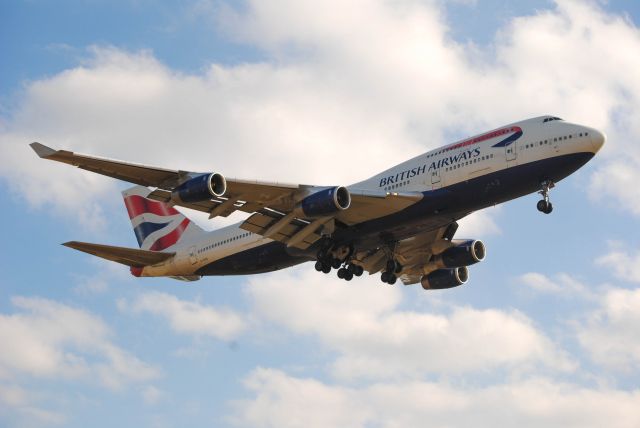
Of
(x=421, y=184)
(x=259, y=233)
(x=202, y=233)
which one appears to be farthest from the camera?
(x=202, y=233)

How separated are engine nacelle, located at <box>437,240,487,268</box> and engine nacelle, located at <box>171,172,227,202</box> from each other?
15.5 m

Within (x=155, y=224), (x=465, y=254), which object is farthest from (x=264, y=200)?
(x=155, y=224)

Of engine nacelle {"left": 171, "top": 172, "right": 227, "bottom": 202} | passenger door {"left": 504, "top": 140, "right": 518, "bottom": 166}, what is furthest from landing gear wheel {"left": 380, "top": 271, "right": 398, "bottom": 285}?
engine nacelle {"left": 171, "top": 172, "right": 227, "bottom": 202}

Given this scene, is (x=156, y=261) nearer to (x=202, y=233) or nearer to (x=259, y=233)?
(x=202, y=233)

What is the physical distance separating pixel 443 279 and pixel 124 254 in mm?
17383

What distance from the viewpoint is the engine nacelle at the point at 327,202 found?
134ft

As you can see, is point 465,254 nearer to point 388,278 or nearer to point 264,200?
point 388,278

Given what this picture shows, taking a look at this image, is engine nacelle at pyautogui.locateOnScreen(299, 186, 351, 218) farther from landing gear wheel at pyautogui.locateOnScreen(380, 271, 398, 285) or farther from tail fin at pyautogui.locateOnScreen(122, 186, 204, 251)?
tail fin at pyautogui.locateOnScreen(122, 186, 204, 251)

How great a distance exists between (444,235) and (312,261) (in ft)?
23.6

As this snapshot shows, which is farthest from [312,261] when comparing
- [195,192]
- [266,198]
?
[195,192]

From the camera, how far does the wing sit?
39.5m

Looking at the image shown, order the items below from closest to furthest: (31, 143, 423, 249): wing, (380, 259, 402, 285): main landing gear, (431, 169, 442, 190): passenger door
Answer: (31, 143, 423, 249): wing → (431, 169, 442, 190): passenger door → (380, 259, 402, 285): main landing gear

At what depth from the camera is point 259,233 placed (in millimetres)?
45438

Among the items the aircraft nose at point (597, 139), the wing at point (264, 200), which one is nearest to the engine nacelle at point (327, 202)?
the wing at point (264, 200)
